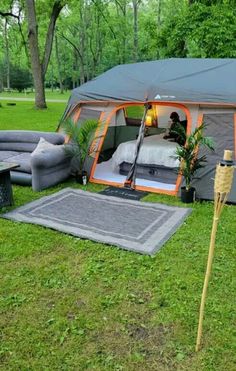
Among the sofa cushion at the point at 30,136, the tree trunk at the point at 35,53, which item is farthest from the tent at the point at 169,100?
the tree trunk at the point at 35,53

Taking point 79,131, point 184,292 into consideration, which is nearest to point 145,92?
point 79,131

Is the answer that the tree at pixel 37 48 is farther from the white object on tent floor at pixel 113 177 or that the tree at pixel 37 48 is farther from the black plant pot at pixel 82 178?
the black plant pot at pixel 82 178

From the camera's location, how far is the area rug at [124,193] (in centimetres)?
543

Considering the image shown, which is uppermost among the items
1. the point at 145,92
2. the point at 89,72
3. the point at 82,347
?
the point at 89,72

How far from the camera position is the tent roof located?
17.0 ft

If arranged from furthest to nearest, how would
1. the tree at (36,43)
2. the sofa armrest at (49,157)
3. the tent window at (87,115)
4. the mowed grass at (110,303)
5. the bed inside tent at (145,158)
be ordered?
the tree at (36,43), the tent window at (87,115), the bed inside tent at (145,158), the sofa armrest at (49,157), the mowed grass at (110,303)

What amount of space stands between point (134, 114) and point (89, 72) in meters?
33.3

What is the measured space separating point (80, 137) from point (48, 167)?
789 millimetres

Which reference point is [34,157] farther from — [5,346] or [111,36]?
[111,36]

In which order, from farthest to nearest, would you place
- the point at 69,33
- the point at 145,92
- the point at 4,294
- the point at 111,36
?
the point at 69,33
the point at 111,36
the point at 145,92
the point at 4,294

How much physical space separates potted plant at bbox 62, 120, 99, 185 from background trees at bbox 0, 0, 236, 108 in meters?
6.03

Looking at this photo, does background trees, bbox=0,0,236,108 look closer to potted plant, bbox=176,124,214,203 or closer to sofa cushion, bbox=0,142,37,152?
potted plant, bbox=176,124,214,203

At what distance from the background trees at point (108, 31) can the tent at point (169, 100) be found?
4.80 metres

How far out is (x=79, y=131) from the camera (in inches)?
231
